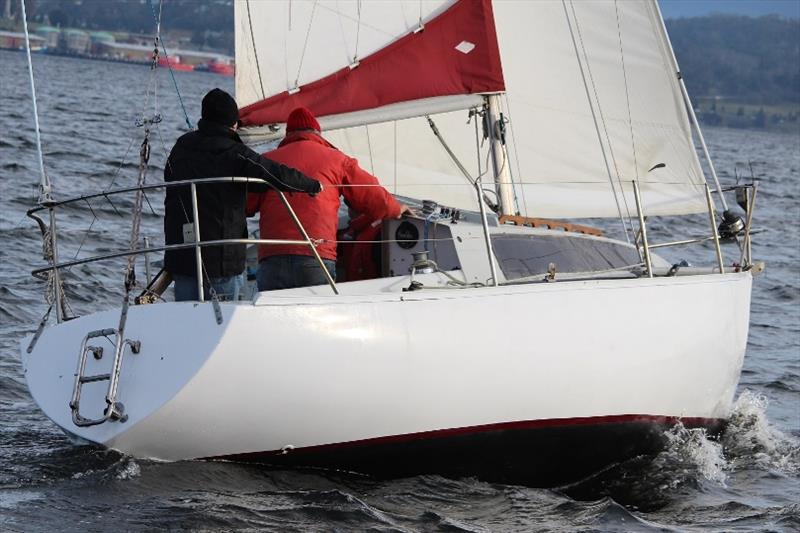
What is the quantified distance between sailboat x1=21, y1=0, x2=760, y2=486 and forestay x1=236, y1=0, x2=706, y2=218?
1cm

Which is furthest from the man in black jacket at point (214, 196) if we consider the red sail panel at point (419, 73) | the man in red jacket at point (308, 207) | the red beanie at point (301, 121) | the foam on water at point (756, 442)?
the foam on water at point (756, 442)

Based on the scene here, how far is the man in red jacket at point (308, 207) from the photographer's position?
6965mm

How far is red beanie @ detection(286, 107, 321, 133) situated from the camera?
23.7 feet

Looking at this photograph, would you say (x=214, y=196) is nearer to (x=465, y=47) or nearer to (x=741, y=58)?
(x=465, y=47)

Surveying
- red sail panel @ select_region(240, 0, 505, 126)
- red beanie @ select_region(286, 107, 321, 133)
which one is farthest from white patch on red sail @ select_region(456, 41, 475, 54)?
red beanie @ select_region(286, 107, 321, 133)

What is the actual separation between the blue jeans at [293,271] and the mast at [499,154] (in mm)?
1521

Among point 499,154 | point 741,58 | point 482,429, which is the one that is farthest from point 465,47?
point 741,58

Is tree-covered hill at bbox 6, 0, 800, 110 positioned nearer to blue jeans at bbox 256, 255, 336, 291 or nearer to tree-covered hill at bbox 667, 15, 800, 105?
tree-covered hill at bbox 667, 15, 800, 105

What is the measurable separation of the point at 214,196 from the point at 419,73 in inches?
70.2

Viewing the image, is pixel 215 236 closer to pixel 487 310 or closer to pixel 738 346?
pixel 487 310

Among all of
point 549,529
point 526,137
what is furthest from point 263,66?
point 549,529

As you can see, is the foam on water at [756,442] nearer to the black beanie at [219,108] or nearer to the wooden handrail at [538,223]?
the wooden handrail at [538,223]

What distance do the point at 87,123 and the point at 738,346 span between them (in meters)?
23.2

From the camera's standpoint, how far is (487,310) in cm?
661
